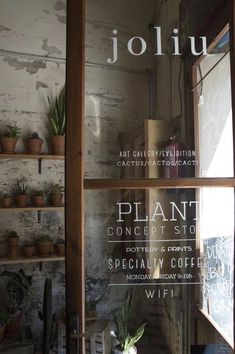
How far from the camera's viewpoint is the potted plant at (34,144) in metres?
2.60

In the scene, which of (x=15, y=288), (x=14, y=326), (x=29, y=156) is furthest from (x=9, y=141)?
(x=14, y=326)

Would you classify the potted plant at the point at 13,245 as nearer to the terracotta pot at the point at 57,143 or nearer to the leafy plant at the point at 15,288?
the leafy plant at the point at 15,288

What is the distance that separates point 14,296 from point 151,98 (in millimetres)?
1977

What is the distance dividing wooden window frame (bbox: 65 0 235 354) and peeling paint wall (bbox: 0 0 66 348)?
63.0 inches

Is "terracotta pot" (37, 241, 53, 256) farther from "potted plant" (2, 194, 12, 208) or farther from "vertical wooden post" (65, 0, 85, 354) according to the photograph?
"vertical wooden post" (65, 0, 85, 354)

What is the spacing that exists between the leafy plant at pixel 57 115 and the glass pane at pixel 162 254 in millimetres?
1561

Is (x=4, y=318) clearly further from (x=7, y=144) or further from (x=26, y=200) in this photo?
(x=7, y=144)

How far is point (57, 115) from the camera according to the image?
8.89 ft

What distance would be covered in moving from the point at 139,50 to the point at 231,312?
45.7 inches

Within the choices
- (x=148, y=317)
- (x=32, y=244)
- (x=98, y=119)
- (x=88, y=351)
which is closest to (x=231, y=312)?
(x=148, y=317)

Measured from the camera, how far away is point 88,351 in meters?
1.32

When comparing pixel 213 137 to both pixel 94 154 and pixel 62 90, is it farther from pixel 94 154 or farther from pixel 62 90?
pixel 62 90

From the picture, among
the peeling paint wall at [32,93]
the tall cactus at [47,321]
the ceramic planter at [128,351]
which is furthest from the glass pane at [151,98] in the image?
the peeling paint wall at [32,93]

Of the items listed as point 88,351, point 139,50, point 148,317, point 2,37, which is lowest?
point 88,351
